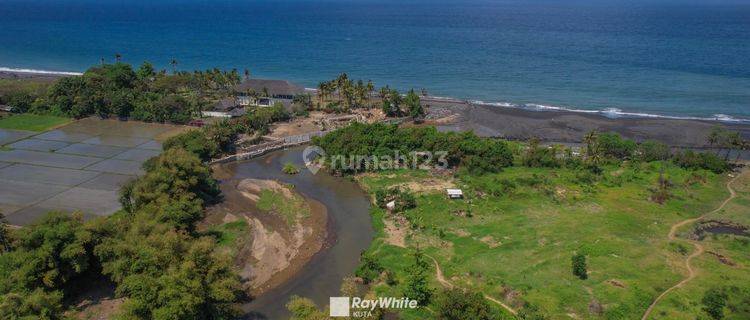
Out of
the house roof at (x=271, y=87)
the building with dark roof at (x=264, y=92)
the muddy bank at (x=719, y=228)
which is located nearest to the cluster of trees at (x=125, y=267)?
the muddy bank at (x=719, y=228)

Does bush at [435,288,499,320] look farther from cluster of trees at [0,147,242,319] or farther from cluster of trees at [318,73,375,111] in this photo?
cluster of trees at [318,73,375,111]

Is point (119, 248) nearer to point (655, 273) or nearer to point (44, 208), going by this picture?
point (44, 208)

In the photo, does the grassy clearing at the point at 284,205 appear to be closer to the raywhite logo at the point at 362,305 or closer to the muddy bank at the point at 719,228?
the raywhite logo at the point at 362,305

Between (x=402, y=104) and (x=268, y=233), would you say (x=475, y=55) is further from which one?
(x=268, y=233)

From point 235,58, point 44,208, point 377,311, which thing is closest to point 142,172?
point 44,208

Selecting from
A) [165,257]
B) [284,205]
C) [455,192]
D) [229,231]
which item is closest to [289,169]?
[284,205]
